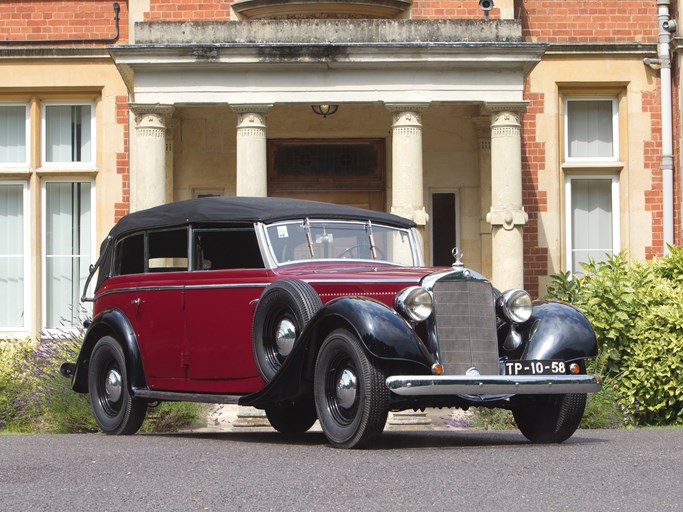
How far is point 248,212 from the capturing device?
31.1ft

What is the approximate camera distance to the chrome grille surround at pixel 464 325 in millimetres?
8219

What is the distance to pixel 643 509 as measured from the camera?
18.2ft

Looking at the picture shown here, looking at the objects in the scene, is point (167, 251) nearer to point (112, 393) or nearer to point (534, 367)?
point (112, 393)

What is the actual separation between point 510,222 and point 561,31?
14.0 ft

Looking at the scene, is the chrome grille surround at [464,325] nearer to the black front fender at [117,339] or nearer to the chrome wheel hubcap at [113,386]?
the black front fender at [117,339]

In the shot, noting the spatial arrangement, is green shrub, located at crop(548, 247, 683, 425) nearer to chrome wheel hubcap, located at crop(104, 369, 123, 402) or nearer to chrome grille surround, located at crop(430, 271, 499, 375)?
chrome grille surround, located at crop(430, 271, 499, 375)

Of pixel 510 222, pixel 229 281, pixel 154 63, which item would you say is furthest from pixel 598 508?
pixel 154 63

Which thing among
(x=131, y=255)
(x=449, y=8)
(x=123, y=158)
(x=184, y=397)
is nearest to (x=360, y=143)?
(x=449, y=8)

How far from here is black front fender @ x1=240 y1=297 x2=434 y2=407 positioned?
7.78 meters

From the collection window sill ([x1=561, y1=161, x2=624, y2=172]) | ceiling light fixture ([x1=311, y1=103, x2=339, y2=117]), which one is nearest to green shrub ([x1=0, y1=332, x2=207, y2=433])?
ceiling light fixture ([x1=311, y1=103, x2=339, y2=117])

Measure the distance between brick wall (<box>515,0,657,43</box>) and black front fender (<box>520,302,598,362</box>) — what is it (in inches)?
432

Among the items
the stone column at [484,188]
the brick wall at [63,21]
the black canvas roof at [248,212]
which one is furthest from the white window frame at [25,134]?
the black canvas roof at [248,212]

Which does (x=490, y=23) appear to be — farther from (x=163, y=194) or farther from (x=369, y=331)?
(x=369, y=331)

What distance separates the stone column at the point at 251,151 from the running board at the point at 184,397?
642 centimetres
